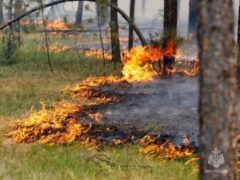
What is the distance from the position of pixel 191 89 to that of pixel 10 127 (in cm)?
498

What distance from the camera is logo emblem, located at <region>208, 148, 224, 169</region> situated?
147 inches

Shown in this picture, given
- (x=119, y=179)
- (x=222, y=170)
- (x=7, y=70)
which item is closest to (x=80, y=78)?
(x=7, y=70)

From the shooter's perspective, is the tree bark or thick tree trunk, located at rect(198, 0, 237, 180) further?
the tree bark

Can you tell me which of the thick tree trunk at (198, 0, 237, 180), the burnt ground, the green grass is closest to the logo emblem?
the thick tree trunk at (198, 0, 237, 180)

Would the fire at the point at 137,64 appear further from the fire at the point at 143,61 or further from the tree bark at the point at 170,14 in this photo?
the tree bark at the point at 170,14

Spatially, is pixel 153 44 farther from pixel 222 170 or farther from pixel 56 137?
pixel 222 170

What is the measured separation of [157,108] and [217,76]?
7257 mm

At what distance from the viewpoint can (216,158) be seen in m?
3.78

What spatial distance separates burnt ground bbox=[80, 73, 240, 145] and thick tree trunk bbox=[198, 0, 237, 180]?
179 inches

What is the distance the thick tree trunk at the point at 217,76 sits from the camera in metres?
3.57

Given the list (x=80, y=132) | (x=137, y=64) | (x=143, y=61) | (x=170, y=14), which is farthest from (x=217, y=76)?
(x=170, y=14)

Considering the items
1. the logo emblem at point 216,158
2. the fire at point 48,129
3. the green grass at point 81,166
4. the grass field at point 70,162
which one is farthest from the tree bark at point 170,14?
the logo emblem at point 216,158

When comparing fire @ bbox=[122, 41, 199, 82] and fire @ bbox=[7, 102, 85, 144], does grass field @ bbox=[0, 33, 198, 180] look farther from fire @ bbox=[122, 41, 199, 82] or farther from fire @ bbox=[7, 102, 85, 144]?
fire @ bbox=[122, 41, 199, 82]

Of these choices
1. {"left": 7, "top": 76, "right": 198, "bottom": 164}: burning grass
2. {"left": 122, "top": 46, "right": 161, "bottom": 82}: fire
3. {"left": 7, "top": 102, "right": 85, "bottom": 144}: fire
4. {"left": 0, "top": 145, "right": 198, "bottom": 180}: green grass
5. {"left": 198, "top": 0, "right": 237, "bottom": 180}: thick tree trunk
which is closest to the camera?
{"left": 198, "top": 0, "right": 237, "bottom": 180}: thick tree trunk
